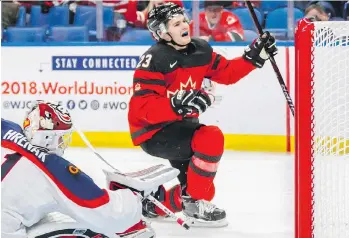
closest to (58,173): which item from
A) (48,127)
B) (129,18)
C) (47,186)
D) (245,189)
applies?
(47,186)

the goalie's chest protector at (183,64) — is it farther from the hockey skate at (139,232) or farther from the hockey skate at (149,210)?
the hockey skate at (139,232)

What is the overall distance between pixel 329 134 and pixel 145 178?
61 centimetres

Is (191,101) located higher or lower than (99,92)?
higher

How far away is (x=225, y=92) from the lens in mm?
5121

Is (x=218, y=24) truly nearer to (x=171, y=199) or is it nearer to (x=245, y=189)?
(x=245, y=189)

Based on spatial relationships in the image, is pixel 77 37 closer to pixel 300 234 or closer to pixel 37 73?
pixel 37 73

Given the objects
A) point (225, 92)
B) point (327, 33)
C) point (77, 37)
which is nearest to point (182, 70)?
point (327, 33)

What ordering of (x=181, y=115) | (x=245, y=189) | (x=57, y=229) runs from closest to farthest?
1. (x=57, y=229)
2. (x=181, y=115)
3. (x=245, y=189)

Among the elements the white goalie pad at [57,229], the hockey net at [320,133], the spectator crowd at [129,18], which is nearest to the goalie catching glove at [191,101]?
the hockey net at [320,133]

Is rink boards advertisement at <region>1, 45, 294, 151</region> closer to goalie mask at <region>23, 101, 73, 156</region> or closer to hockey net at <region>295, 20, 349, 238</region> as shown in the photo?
hockey net at <region>295, 20, 349, 238</region>

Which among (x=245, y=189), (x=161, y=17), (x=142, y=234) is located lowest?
(x=245, y=189)

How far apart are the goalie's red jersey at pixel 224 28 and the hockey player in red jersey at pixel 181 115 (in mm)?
1833

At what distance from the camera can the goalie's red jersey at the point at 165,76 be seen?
3.18 meters

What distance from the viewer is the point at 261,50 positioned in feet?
11.0
